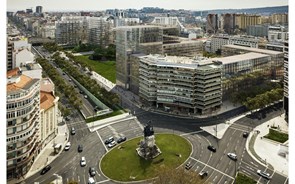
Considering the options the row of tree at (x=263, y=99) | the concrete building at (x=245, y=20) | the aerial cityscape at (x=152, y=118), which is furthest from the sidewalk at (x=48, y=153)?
the concrete building at (x=245, y=20)

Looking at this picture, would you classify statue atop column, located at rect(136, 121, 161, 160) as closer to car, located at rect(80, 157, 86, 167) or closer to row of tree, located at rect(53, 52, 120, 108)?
car, located at rect(80, 157, 86, 167)

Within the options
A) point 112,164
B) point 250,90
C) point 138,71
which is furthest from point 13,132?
point 250,90

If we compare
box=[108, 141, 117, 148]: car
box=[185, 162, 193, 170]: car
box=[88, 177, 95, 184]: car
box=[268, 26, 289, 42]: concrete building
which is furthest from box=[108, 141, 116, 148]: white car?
box=[268, 26, 289, 42]: concrete building

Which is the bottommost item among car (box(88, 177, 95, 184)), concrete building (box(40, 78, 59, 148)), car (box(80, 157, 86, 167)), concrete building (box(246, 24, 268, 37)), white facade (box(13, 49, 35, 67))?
car (box(88, 177, 95, 184))

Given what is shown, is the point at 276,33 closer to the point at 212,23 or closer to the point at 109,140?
the point at 212,23

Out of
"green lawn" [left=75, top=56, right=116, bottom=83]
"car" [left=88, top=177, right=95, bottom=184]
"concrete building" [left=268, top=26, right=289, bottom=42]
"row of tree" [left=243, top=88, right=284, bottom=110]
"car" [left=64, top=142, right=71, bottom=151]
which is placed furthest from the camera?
"concrete building" [left=268, top=26, right=289, bottom=42]
